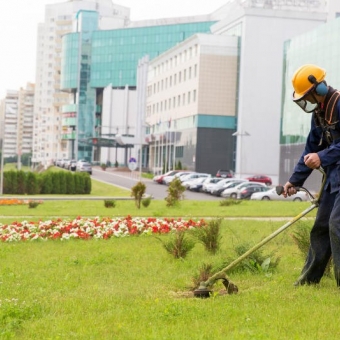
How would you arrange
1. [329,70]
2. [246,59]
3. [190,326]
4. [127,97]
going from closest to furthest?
[190,326]
[329,70]
[246,59]
[127,97]

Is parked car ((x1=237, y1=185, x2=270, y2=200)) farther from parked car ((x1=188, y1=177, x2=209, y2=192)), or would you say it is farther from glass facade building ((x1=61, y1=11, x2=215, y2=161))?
glass facade building ((x1=61, y1=11, x2=215, y2=161))

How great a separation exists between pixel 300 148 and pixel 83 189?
22408 millimetres

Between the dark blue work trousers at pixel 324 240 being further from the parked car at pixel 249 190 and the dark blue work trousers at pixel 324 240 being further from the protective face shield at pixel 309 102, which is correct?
the parked car at pixel 249 190

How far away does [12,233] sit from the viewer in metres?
14.5

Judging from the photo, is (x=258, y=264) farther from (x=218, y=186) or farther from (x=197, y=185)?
(x=197, y=185)

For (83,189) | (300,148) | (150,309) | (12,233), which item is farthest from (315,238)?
(300,148)

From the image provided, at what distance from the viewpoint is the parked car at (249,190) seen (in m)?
50.1

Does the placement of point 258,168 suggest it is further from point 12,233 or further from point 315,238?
point 315,238

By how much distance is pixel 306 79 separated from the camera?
271 inches

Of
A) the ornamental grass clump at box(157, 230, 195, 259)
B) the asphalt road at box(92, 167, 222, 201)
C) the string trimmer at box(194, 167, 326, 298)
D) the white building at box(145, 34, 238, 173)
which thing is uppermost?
the white building at box(145, 34, 238, 173)

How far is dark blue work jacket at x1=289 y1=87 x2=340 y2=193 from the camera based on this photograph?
6.80 meters

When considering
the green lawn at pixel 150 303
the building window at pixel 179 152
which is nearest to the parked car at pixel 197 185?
the building window at pixel 179 152

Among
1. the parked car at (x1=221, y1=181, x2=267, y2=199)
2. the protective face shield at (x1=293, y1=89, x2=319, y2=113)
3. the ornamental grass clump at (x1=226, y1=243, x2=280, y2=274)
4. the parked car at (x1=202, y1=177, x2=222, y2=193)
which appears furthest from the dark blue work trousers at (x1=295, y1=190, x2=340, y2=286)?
the parked car at (x1=202, y1=177, x2=222, y2=193)

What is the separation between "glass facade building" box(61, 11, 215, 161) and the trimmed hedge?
89.3m
